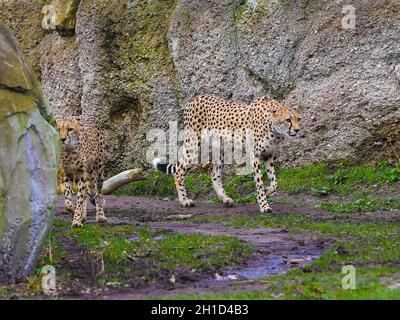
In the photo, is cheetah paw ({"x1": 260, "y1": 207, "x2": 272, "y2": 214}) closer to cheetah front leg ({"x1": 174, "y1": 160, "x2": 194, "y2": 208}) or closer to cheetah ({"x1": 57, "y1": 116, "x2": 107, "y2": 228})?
cheetah front leg ({"x1": 174, "y1": 160, "x2": 194, "y2": 208})

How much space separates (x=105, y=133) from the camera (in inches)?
774

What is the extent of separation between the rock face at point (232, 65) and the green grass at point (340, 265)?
11.8 ft

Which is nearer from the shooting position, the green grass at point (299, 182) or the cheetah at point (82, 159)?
the cheetah at point (82, 159)

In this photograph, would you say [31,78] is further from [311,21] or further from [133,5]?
[133,5]

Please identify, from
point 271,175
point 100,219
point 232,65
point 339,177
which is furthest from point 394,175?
point 100,219

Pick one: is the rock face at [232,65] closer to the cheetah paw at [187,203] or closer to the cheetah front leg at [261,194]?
the cheetah front leg at [261,194]

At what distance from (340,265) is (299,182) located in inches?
276

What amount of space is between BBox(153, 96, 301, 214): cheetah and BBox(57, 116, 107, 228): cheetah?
7.96 feet

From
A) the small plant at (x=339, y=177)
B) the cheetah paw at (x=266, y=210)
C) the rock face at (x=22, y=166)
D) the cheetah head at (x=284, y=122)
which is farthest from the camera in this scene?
the small plant at (x=339, y=177)

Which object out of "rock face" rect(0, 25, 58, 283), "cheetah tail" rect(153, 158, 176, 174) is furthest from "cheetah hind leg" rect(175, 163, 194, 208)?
"rock face" rect(0, 25, 58, 283)

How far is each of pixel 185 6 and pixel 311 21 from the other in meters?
2.80

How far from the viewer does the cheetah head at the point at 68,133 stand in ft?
42.3

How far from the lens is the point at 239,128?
51.8 ft

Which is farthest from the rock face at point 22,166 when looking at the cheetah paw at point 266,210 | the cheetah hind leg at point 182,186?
the cheetah hind leg at point 182,186
